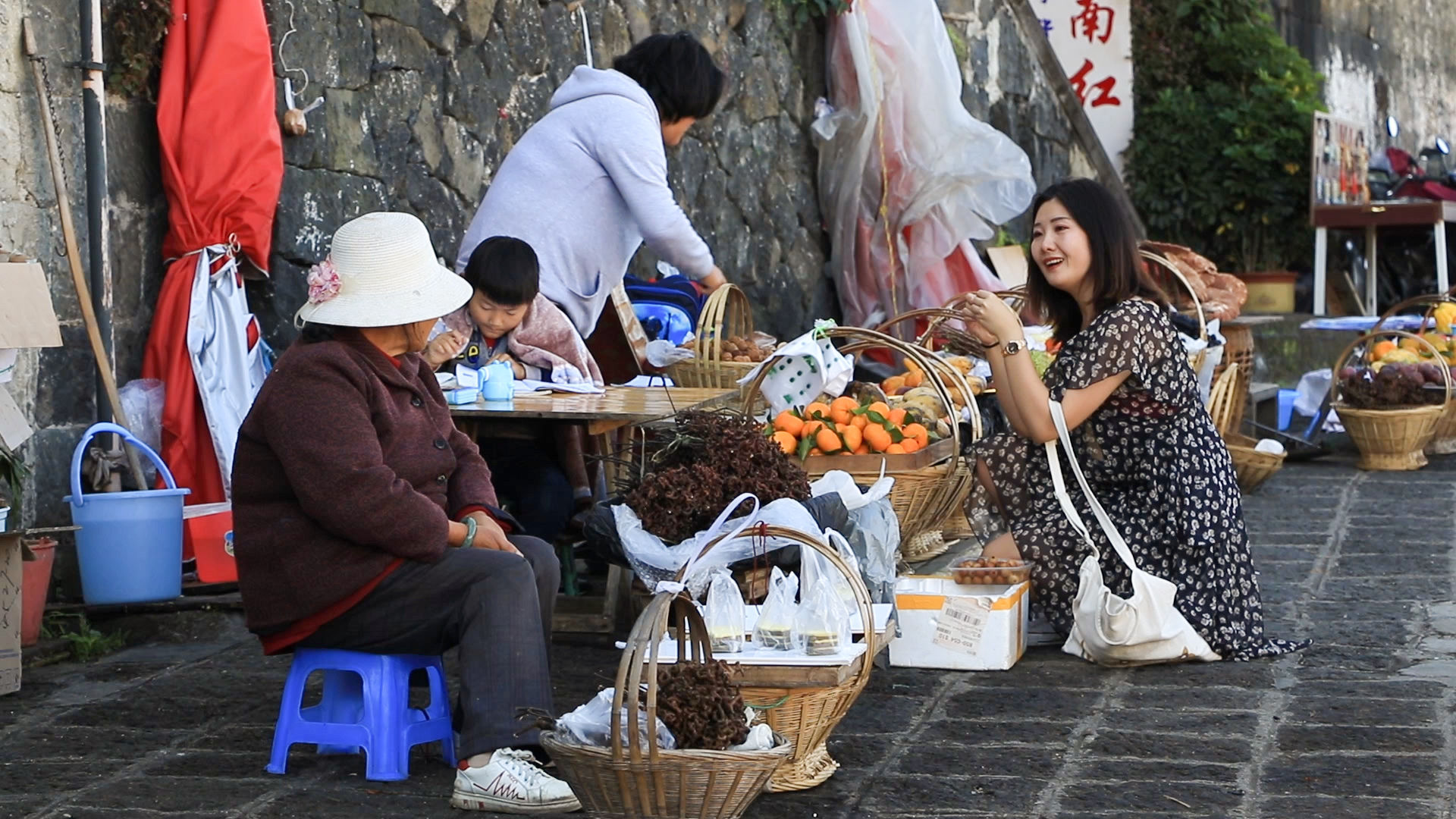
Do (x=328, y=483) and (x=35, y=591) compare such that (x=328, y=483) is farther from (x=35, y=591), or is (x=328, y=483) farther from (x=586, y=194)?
(x=586, y=194)

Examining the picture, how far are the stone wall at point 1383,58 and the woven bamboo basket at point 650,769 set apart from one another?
1370cm

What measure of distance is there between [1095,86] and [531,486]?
959 centimetres

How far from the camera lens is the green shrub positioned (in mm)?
13375

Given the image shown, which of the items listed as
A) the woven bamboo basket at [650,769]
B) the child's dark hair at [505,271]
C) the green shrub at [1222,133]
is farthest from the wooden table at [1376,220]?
the woven bamboo basket at [650,769]

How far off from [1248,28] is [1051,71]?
2484 millimetres

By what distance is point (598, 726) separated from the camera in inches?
123

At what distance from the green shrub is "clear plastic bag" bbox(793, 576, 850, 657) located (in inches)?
423

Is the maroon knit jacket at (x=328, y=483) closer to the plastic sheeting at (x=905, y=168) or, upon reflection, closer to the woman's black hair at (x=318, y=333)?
the woman's black hair at (x=318, y=333)

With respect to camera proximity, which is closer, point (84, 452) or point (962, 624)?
point (962, 624)

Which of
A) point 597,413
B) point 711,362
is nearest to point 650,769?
point 597,413

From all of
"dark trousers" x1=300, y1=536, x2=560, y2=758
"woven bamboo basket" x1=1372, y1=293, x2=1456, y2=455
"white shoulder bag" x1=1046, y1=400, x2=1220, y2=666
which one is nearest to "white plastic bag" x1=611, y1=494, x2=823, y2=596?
"dark trousers" x1=300, y1=536, x2=560, y2=758

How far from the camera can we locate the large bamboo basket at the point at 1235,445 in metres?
7.46

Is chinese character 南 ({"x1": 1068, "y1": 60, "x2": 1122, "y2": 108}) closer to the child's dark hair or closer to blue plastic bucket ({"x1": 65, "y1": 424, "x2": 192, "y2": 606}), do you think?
the child's dark hair

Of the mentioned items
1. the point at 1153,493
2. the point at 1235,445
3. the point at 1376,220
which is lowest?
the point at 1235,445
